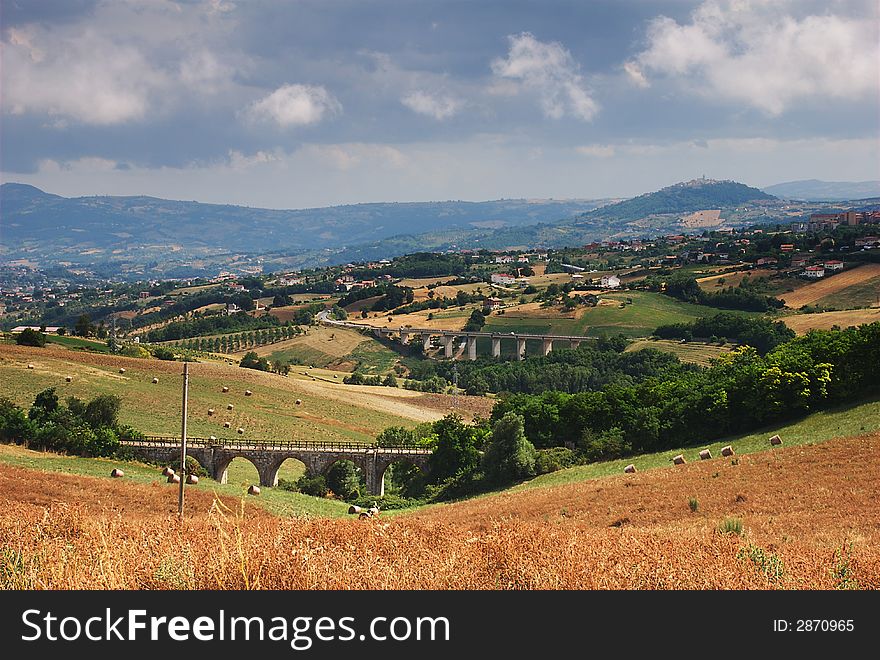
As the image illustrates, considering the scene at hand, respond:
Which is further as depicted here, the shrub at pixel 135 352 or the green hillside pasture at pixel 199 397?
the shrub at pixel 135 352

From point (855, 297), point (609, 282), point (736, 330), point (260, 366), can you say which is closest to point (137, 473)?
point (260, 366)

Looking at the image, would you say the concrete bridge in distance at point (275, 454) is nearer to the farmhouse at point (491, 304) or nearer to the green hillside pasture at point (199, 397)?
the green hillside pasture at point (199, 397)

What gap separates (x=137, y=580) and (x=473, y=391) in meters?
106

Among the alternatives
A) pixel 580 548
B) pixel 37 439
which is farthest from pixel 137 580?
pixel 37 439

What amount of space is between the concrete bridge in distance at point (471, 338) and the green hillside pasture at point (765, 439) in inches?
3814

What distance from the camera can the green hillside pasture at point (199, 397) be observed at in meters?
62.8

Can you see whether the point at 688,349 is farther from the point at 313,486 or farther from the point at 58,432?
the point at 58,432

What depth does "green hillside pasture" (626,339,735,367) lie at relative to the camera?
112625 millimetres

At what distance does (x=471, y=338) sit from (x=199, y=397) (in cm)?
8509

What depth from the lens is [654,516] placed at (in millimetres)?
23141

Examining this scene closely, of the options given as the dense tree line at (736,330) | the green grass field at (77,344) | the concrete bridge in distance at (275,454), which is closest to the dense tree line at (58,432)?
the concrete bridge in distance at (275,454)

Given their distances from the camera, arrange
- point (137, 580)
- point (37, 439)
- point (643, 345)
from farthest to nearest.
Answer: point (643, 345)
point (37, 439)
point (137, 580)
